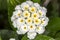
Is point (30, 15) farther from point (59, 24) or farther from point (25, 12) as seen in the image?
point (59, 24)

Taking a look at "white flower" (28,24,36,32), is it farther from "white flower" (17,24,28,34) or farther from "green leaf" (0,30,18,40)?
"green leaf" (0,30,18,40)

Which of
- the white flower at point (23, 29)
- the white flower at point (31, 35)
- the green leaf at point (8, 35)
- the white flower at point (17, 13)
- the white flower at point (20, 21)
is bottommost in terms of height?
the green leaf at point (8, 35)

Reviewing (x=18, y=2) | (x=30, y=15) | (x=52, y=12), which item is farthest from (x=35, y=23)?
(x=52, y=12)

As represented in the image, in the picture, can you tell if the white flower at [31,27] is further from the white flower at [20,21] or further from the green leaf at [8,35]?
the green leaf at [8,35]

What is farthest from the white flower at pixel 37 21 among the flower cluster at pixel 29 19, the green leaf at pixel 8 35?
the green leaf at pixel 8 35

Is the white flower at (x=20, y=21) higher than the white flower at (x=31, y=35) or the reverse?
higher

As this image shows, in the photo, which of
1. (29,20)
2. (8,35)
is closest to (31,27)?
(29,20)

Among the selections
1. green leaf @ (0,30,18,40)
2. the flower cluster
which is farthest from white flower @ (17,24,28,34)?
green leaf @ (0,30,18,40)

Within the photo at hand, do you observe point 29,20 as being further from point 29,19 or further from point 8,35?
point 8,35

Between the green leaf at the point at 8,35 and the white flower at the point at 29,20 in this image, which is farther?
the green leaf at the point at 8,35
